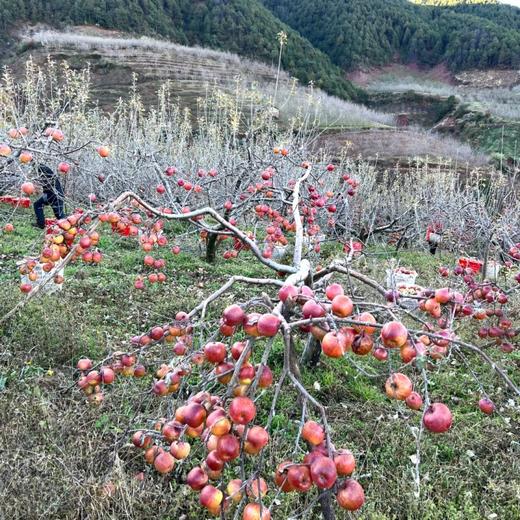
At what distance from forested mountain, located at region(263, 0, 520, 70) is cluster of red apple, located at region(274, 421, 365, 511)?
1627 inches

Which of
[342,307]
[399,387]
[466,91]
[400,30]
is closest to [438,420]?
[399,387]

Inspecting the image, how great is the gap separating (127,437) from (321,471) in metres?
1.46

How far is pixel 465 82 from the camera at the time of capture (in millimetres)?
35062

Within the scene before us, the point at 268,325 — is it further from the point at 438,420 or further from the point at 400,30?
the point at 400,30

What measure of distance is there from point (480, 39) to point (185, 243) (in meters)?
39.0

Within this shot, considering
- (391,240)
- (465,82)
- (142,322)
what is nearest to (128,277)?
(142,322)

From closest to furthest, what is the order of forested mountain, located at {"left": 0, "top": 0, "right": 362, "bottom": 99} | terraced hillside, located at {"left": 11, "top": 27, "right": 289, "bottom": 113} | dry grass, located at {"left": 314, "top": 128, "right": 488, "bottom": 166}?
dry grass, located at {"left": 314, "top": 128, "right": 488, "bottom": 166} → terraced hillside, located at {"left": 11, "top": 27, "right": 289, "bottom": 113} → forested mountain, located at {"left": 0, "top": 0, "right": 362, "bottom": 99}

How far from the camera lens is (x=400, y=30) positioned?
41.1 meters

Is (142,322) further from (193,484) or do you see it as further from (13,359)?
(193,484)

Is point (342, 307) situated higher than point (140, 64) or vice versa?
point (342, 307)

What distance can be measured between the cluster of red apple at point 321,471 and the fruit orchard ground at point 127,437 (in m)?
0.46

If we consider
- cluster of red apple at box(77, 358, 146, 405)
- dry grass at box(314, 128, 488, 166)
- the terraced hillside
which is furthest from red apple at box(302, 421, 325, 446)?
the terraced hillside

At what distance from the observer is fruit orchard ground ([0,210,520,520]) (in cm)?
194

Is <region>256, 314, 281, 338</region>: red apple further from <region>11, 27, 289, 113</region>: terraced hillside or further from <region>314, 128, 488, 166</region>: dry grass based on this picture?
<region>11, 27, 289, 113</region>: terraced hillside
